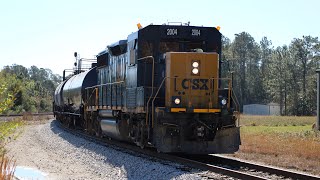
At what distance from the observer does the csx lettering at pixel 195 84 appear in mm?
13523

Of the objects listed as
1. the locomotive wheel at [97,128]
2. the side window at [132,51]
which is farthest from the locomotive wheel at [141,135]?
the locomotive wheel at [97,128]

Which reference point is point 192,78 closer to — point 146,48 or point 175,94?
point 175,94

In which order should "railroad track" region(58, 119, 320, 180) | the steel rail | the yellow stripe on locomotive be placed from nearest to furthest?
the steel rail → "railroad track" region(58, 119, 320, 180) → the yellow stripe on locomotive

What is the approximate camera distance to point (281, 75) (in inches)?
4048

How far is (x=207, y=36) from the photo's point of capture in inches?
583

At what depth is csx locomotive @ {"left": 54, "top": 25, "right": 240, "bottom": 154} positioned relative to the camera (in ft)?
43.1

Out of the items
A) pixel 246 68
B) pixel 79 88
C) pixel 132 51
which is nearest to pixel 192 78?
pixel 132 51

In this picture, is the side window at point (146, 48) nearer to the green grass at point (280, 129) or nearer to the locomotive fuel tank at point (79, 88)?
the locomotive fuel tank at point (79, 88)

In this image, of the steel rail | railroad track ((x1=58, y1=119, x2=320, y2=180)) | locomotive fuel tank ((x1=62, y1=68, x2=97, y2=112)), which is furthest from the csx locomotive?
locomotive fuel tank ((x1=62, y1=68, x2=97, y2=112))

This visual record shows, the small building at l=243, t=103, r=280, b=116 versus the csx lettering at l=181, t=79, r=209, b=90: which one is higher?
the csx lettering at l=181, t=79, r=209, b=90

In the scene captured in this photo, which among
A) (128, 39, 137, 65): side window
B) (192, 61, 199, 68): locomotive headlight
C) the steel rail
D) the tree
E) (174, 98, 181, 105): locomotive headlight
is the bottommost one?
the steel rail

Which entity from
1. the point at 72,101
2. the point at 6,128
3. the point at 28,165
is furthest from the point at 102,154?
the point at 72,101

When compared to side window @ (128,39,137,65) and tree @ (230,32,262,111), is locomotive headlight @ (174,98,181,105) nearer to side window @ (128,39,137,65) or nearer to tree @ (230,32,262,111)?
side window @ (128,39,137,65)

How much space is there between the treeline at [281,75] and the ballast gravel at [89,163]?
65.1 m
